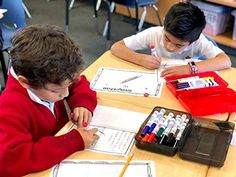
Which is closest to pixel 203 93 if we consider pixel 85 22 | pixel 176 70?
pixel 176 70

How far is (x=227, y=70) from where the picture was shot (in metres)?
1.68

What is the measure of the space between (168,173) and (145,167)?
7cm

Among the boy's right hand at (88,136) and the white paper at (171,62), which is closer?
the boy's right hand at (88,136)

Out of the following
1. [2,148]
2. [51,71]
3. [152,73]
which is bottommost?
[152,73]

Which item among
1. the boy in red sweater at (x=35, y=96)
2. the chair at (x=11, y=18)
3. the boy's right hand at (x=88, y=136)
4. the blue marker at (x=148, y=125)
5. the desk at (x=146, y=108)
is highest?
the boy in red sweater at (x=35, y=96)

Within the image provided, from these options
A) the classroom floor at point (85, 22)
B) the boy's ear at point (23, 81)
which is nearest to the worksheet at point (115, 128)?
the boy's ear at point (23, 81)

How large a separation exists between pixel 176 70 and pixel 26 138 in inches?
30.1

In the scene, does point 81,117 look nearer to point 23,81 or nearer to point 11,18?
point 23,81

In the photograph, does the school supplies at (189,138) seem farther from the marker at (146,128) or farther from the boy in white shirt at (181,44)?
the boy in white shirt at (181,44)

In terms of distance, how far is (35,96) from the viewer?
1.17 m

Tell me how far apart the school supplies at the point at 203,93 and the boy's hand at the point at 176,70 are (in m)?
0.04

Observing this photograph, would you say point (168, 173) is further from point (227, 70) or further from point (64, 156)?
point (227, 70)

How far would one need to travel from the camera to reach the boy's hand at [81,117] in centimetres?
125

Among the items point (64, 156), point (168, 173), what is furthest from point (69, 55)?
point (168, 173)
